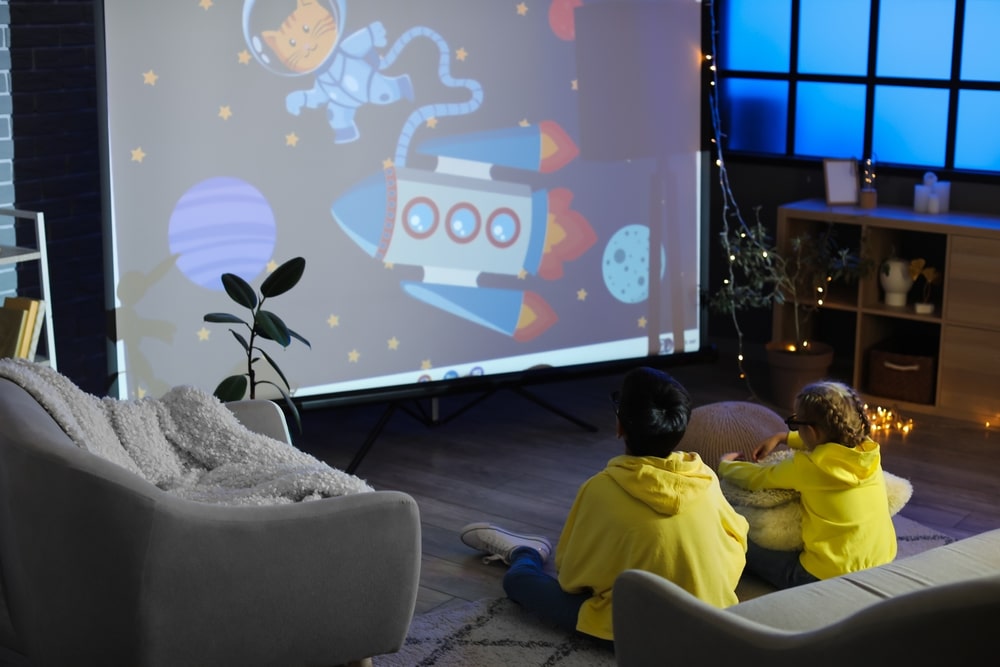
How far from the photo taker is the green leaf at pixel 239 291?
3.42m

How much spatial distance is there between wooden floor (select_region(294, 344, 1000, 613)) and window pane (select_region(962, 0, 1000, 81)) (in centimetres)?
132

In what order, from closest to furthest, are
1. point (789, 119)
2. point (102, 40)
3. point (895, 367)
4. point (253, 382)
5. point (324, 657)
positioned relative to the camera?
point (324, 657) → point (102, 40) → point (253, 382) → point (895, 367) → point (789, 119)

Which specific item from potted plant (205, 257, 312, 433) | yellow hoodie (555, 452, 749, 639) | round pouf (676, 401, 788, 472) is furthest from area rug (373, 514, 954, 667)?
round pouf (676, 401, 788, 472)

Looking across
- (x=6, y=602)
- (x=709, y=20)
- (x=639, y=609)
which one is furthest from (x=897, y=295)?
(x=6, y=602)

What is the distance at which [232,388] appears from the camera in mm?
3525

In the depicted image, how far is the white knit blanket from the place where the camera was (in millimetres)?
2568

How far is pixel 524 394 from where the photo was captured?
4.46 metres

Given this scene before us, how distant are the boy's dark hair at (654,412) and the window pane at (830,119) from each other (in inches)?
111

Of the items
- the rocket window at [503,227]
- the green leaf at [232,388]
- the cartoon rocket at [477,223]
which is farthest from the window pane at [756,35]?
the green leaf at [232,388]

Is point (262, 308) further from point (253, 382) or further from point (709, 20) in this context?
point (709, 20)

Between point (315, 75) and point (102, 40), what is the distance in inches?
24.6

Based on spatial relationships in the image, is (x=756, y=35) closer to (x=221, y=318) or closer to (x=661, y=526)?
(x=221, y=318)

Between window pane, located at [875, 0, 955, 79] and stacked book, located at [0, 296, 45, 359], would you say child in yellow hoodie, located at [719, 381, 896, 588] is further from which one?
window pane, located at [875, 0, 955, 79]

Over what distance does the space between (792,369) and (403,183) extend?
1.76 metres
